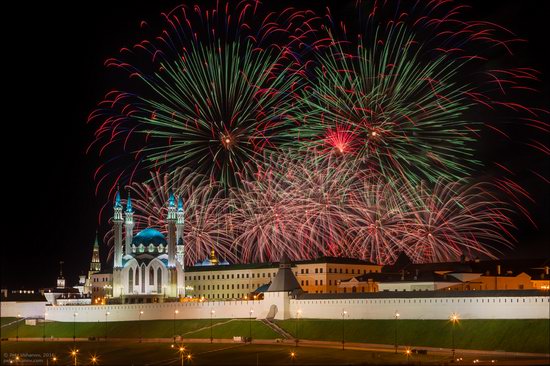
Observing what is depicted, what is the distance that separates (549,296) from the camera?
228 feet

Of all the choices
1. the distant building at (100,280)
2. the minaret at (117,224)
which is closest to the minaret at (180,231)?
the minaret at (117,224)

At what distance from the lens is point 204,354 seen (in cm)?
7300

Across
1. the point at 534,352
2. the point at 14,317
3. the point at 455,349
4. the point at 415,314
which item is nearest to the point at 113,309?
the point at 14,317

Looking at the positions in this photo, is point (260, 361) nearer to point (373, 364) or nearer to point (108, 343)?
point (373, 364)

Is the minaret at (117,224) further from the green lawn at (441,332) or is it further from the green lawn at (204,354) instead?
the green lawn at (441,332)

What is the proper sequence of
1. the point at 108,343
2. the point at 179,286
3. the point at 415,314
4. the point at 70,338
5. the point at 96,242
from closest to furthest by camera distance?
1. the point at 415,314
2. the point at 108,343
3. the point at 70,338
4. the point at 179,286
5. the point at 96,242

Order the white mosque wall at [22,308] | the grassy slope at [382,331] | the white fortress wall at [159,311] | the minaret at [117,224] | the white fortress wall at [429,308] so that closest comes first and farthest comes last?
the grassy slope at [382,331] < the white fortress wall at [429,308] < the white fortress wall at [159,311] < the minaret at [117,224] < the white mosque wall at [22,308]

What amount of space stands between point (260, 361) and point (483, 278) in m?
42.3

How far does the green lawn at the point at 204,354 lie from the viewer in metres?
64.1

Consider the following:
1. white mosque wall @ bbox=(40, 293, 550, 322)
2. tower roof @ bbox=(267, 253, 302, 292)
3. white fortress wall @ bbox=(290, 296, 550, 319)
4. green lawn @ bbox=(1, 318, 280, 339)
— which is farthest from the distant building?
white fortress wall @ bbox=(290, 296, 550, 319)

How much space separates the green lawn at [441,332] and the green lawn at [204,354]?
18.8 feet

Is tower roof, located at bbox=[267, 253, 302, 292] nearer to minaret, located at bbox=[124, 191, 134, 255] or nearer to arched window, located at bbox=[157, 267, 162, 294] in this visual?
arched window, located at bbox=[157, 267, 162, 294]

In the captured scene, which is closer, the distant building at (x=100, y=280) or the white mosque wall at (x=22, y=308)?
the white mosque wall at (x=22, y=308)

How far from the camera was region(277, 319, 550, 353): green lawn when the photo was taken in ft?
216
